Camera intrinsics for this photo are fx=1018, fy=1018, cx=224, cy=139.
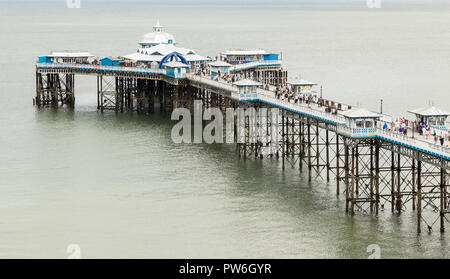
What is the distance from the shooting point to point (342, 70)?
12250cm

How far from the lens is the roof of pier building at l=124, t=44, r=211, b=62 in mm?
88250

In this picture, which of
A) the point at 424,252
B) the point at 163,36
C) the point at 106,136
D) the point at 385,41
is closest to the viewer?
the point at 424,252

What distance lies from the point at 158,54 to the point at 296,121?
20.3 m

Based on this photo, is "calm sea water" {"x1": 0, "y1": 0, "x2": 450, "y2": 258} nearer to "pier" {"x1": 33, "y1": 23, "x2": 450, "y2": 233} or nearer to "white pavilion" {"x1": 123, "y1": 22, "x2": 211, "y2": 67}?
"pier" {"x1": 33, "y1": 23, "x2": 450, "y2": 233}

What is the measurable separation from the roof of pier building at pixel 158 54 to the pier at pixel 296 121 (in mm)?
89

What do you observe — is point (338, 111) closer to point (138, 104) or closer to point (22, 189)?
point (22, 189)

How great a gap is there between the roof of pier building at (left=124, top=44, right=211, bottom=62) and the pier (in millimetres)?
89

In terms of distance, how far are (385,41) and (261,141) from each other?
121265 millimetres

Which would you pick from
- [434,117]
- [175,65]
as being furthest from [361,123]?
[175,65]

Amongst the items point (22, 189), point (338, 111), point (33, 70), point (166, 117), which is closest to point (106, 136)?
point (166, 117)

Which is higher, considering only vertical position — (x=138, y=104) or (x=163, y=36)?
(x=163, y=36)

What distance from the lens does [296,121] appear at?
74375mm

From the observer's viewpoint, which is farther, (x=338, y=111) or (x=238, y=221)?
(x=338, y=111)

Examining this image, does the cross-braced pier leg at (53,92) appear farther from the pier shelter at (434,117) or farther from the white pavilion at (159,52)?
the pier shelter at (434,117)
